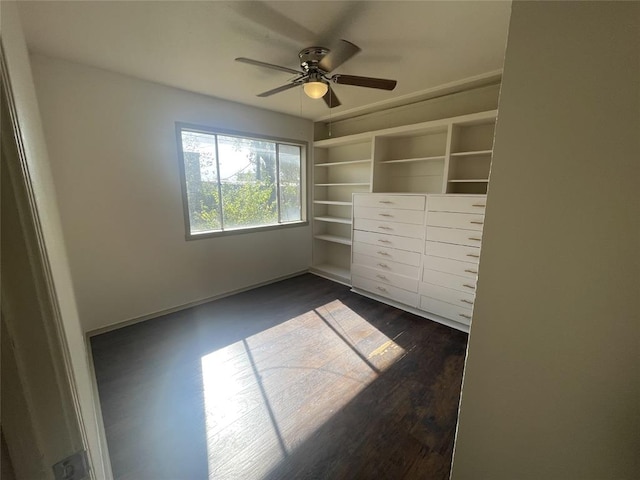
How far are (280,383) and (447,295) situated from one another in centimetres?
194

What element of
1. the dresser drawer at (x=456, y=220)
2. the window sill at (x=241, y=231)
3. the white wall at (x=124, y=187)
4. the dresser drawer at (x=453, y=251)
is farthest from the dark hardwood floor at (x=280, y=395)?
the dresser drawer at (x=456, y=220)

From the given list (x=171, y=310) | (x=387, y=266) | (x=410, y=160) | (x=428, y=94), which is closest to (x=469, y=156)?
(x=410, y=160)

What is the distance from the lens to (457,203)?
257 cm

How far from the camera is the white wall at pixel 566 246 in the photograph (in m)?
0.54

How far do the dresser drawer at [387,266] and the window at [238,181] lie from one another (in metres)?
1.27

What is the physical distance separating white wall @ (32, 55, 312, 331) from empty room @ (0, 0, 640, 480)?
0.07 feet

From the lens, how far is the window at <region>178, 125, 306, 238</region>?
3.04 meters

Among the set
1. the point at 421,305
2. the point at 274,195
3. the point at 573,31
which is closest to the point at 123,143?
the point at 274,195

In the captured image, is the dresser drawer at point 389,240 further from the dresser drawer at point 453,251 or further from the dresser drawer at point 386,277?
the dresser drawer at point 386,277

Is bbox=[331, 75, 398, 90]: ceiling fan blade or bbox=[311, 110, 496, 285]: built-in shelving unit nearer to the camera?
bbox=[331, 75, 398, 90]: ceiling fan blade

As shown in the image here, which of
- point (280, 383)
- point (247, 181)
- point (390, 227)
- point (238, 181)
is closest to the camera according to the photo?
point (280, 383)

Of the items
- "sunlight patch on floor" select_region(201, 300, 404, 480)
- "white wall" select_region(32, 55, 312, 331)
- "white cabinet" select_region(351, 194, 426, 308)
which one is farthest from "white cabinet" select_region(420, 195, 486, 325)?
"white wall" select_region(32, 55, 312, 331)

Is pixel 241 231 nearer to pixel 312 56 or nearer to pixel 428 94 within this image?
pixel 312 56

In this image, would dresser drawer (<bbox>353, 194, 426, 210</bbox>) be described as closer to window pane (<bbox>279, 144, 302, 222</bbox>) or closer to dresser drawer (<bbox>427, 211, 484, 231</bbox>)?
Result: dresser drawer (<bbox>427, 211, 484, 231</bbox>)
